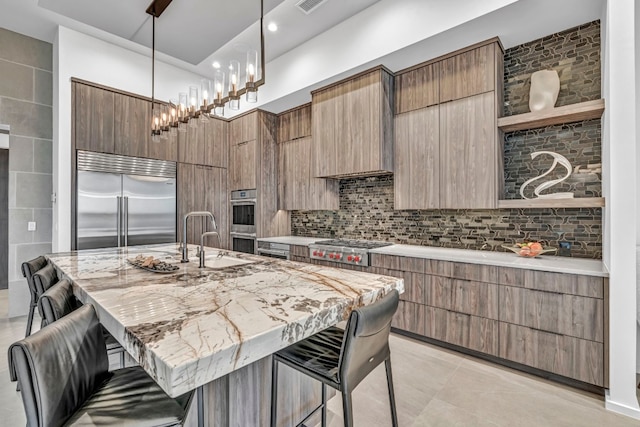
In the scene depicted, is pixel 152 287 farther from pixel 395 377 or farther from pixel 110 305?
pixel 395 377

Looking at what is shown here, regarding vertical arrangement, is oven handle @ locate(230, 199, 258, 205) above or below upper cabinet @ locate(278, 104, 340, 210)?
below

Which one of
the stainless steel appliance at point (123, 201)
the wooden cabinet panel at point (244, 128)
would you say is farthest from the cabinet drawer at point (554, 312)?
the stainless steel appliance at point (123, 201)

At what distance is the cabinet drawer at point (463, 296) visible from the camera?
2551 millimetres

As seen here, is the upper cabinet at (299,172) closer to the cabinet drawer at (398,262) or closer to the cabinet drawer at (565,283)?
the cabinet drawer at (398,262)

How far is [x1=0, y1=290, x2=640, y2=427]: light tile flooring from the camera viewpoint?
1.91m

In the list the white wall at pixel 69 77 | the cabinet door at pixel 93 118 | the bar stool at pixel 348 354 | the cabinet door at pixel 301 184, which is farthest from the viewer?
the cabinet door at pixel 301 184

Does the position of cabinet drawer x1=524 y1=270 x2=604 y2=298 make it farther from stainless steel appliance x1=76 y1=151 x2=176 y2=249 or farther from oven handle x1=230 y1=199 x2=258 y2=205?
stainless steel appliance x1=76 y1=151 x2=176 y2=249

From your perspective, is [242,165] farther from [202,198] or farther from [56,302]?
[56,302]

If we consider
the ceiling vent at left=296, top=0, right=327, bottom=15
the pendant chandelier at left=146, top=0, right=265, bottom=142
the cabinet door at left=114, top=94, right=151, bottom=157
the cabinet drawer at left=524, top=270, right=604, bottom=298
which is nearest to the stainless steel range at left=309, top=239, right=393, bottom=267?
the cabinet drawer at left=524, top=270, right=604, bottom=298

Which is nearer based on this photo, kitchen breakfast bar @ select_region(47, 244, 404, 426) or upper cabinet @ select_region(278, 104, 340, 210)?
kitchen breakfast bar @ select_region(47, 244, 404, 426)

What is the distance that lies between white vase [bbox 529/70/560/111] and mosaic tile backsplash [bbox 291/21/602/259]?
0.46 feet

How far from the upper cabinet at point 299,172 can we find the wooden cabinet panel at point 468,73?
70.5 inches

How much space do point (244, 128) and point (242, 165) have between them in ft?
1.91

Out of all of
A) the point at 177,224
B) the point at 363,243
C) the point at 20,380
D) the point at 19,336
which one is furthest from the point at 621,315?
the point at 19,336
